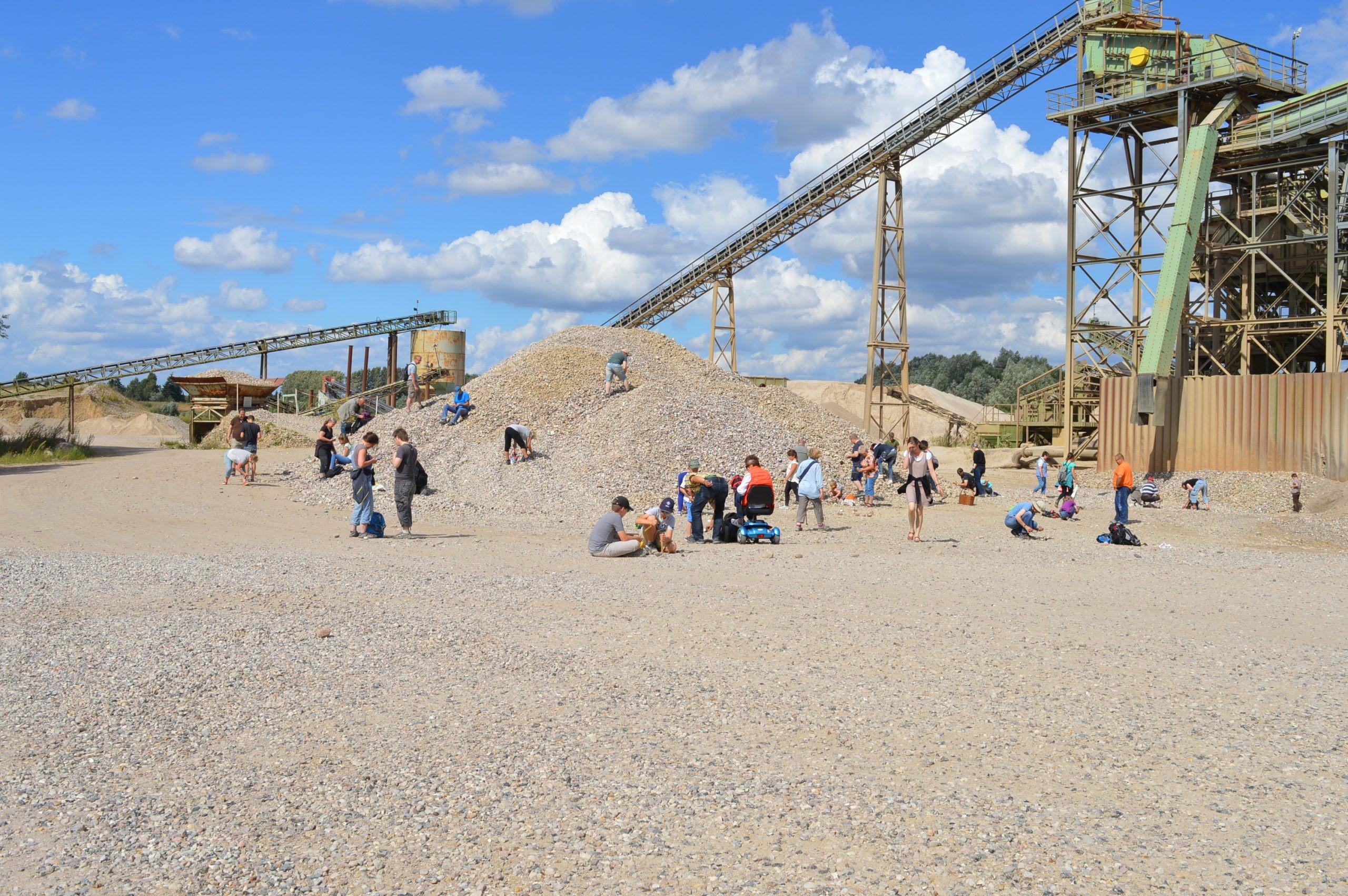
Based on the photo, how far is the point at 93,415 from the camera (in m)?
65.1

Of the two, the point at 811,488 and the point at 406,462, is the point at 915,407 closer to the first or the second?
the point at 811,488

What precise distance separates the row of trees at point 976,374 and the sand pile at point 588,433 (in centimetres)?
4619

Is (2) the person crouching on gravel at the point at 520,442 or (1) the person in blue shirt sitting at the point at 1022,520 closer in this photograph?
(1) the person in blue shirt sitting at the point at 1022,520

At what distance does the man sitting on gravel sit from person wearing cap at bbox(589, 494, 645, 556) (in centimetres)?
1274

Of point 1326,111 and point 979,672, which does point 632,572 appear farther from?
point 1326,111

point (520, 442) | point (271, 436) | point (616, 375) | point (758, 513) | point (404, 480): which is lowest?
point (758, 513)

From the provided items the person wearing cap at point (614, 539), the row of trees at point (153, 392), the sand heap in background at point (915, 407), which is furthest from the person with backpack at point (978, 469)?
the row of trees at point (153, 392)

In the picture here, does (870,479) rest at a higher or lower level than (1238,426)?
lower

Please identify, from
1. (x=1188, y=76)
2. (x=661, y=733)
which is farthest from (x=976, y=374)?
(x=661, y=733)

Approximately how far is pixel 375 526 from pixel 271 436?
23.4m

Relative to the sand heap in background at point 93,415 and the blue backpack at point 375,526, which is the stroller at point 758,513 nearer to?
the blue backpack at point 375,526

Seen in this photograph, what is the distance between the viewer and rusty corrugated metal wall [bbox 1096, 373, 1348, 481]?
25.3m

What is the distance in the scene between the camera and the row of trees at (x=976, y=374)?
84812mm

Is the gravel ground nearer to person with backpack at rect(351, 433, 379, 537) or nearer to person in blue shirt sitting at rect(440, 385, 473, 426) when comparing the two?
person with backpack at rect(351, 433, 379, 537)
